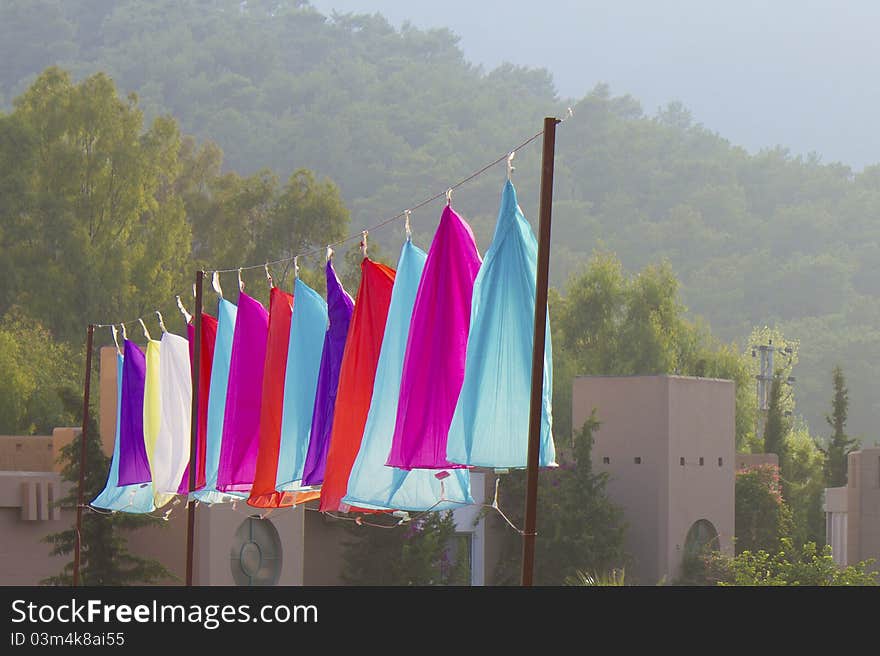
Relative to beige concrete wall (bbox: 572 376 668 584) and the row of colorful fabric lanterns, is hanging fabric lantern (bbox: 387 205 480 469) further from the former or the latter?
beige concrete wall (bbox: 572 376 668 584)

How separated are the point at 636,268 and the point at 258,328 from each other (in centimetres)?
7007

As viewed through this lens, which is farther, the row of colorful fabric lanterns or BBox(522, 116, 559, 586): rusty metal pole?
the row of colorful fabric lanterns

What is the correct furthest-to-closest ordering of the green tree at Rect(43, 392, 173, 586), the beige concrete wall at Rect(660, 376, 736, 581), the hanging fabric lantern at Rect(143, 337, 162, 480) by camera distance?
the beige concrete wall at Rect(660, 376, 736, 581) → the green tree at Rect(43, 392, 173, 586) → the hanging fabric lantern at Rect(143, 337, 162, 480)


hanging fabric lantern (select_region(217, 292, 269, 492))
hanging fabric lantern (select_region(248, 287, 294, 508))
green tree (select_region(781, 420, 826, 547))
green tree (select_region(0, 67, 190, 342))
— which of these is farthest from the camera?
green tree (select_region(0, 67, 190, 342))

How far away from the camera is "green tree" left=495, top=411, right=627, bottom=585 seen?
93.1 feet

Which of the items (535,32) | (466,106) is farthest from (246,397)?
(535,32)

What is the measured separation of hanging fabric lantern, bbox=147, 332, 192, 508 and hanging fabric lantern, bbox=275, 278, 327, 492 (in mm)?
3533

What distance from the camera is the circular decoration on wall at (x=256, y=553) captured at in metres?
22.1

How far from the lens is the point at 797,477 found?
41.4 meters

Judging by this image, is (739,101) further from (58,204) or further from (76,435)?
(76,435)

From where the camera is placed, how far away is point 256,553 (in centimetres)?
2244

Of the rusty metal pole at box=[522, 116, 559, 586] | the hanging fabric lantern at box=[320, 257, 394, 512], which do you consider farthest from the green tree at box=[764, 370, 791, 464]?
the rusty metal pole at box=[522, 116, 559, 586]

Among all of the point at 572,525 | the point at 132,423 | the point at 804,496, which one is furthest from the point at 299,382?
the point at 804,496

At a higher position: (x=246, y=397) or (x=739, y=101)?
(x=739, y=101)
